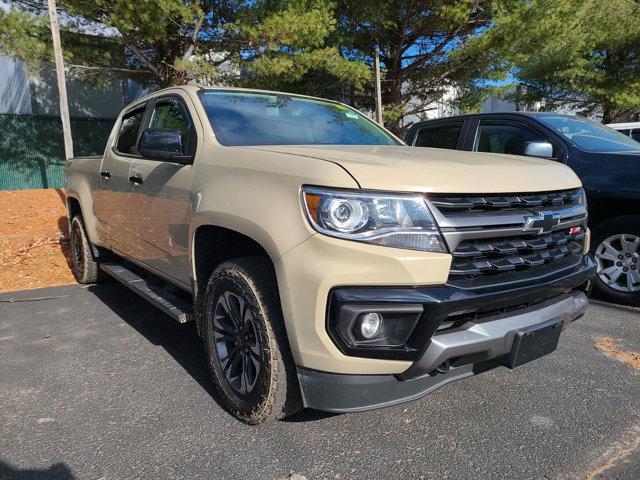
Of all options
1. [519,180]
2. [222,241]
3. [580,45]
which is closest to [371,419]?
[222,241]

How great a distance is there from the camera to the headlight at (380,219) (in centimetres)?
204

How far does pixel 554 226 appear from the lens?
A: 255 centimetres

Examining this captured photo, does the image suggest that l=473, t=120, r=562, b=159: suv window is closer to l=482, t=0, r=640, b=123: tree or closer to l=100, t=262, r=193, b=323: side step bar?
l=100, t=262, r=193, b=323: side step bar

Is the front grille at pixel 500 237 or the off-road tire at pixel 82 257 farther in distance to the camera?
the off-road tire at pixel 82 257

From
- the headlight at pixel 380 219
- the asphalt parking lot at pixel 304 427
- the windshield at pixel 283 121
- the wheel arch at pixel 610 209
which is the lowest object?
the asphalt parking lot at pixel 304 427

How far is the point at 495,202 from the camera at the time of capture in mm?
2277

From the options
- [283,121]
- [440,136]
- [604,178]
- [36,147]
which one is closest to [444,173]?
[283,121]

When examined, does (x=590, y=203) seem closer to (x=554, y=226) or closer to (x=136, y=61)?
(x=554, y=226)

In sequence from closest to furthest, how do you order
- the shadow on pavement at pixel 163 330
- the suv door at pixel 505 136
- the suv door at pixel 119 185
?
the shadow on pavement at pixel 163 330
the suv door at pixel 119 185
the suv door at pixel 505 136

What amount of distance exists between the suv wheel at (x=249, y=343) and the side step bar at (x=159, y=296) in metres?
0.37

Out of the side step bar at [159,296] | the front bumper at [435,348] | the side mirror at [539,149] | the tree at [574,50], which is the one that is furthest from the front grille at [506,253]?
the tree at [574,50]

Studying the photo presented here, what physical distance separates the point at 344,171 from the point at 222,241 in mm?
1062

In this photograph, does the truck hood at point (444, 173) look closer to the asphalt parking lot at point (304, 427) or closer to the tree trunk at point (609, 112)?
the asphalt parking lot at point (304, 427)

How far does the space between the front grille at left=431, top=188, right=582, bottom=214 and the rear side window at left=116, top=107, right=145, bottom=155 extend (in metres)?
2.84
